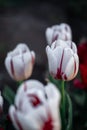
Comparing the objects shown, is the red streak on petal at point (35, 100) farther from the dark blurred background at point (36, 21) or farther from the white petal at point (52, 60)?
the dark blurred background at point (36, 21)

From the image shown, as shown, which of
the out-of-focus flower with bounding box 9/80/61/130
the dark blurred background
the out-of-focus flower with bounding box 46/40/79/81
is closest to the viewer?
the out-of-focus flower with bounding box 9/80/61/130

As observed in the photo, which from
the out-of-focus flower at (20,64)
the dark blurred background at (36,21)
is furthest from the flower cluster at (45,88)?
the dark blurred background at (36,21)

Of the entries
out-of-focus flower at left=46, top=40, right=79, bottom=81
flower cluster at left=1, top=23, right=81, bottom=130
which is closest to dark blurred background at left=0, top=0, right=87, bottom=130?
flower cluster at left=1, top=23, right=81, bottom=130

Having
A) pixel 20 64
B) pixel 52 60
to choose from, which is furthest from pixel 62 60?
pixel 20 64

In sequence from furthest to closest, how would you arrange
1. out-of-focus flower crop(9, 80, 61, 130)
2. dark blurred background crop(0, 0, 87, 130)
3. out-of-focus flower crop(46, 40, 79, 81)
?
1. dark blurred background crop(0, 0, 87, 130)
2. out-of-focus flower crop(46, 40, 79, 81)
3. out-of-focus flower crop(9, 80, 61, 130)

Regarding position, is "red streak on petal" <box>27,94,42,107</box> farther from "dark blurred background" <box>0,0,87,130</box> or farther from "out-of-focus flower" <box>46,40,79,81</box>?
"dark blurred background" <box>0,0,87,130</box>

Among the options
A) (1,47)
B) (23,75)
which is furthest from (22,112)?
(1,47)
